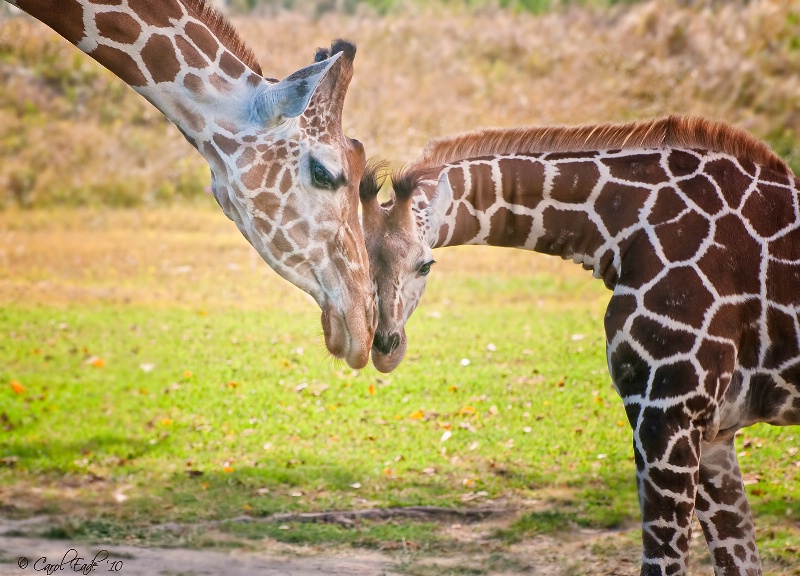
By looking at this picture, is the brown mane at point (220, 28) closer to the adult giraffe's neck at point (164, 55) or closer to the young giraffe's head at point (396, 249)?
the adult giraffe's neck at point (164, 55)

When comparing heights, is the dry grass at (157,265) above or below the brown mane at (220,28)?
below

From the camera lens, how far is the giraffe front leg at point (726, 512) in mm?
4637

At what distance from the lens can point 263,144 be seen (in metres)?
3.72

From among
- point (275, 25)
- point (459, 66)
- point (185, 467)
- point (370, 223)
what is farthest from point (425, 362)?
point (275, 25)

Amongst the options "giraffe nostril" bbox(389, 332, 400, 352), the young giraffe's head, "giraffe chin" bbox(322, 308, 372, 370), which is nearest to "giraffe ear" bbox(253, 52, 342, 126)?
"giraffe chin" bbox(322, 308, 372, 370)

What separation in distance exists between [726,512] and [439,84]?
47.5ft

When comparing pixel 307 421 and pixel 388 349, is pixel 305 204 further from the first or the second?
pixel 307 421

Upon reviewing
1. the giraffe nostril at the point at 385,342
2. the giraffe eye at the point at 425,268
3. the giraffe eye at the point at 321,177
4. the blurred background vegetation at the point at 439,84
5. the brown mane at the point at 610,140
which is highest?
the blurred background vegetation at the point at 439,84

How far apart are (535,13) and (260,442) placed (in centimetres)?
1573

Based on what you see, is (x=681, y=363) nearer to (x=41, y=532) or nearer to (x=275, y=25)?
(x=41, y=532)

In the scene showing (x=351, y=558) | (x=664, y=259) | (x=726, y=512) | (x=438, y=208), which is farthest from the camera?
(x=351, y=558)

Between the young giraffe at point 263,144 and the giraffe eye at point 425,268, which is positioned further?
the giraffe eye at point 425,268

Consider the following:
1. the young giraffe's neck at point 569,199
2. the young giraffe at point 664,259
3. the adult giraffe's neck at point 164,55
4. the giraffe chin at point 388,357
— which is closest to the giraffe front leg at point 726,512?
the young giraffe at point 664,259

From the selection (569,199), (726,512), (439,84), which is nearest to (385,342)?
(569,199)
